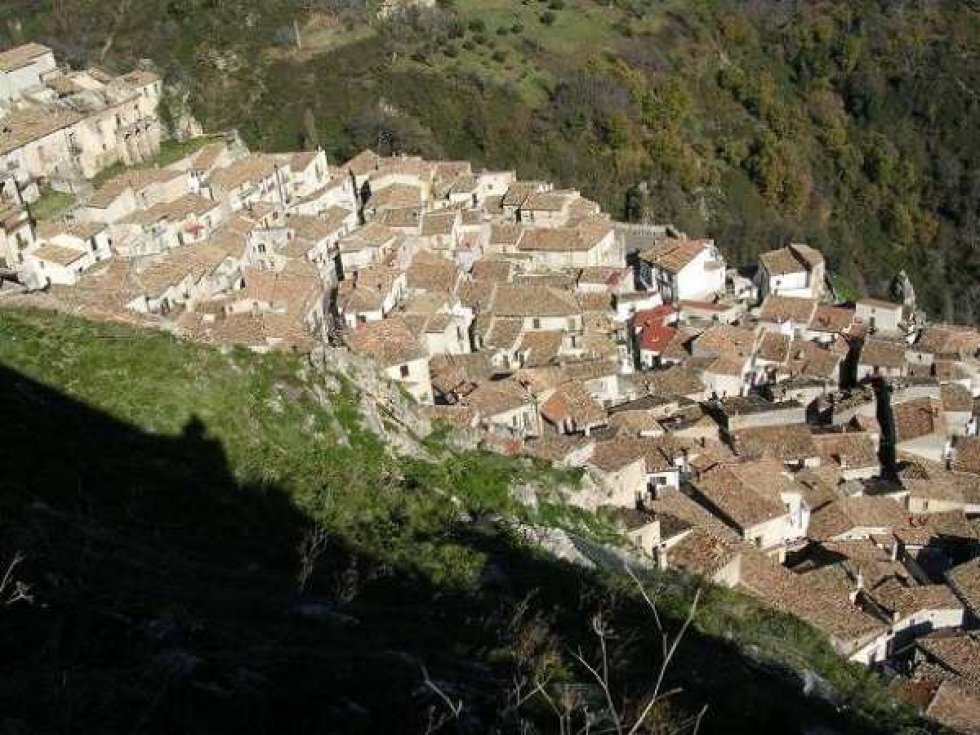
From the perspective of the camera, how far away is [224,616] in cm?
1339

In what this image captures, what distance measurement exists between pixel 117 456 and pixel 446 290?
25.7m

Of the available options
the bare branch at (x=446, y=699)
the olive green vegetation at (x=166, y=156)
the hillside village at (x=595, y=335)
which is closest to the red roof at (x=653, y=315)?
the hillside village at (x=595, y=335)

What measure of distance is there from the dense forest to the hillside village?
13250mm

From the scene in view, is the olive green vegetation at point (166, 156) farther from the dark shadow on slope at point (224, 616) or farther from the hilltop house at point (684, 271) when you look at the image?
the dark shadow on slope at point (224, 616)

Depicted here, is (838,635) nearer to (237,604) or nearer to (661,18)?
(237,604)

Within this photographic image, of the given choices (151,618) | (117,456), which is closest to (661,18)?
(117,456)

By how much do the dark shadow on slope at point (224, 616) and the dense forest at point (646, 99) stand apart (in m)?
51.0

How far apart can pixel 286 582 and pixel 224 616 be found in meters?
2.95

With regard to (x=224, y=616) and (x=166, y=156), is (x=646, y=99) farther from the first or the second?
(x=224, y=616)

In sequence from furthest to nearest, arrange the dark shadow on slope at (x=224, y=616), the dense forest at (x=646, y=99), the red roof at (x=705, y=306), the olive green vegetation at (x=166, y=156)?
1. the dense forest at (x=646, y=99)
2. the olive green vegetation at (x=166, y=156)
3. the red roof at (x=705, y=306)
4. the dark shadow on slope at (x=224, y=616)

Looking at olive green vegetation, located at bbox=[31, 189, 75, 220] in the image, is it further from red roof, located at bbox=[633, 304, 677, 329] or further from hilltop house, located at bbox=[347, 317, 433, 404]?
red roof, located at bbox=[633, 304, 677, 329]

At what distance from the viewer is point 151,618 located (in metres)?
12.4

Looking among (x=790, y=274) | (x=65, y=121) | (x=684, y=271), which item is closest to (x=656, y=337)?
(x=684, y=271)

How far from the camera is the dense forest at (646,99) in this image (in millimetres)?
72750
